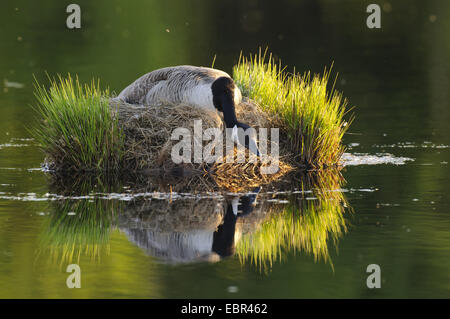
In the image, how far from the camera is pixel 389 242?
10250mm

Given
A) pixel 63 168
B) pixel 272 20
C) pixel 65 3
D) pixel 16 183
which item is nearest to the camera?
pixel 16 183

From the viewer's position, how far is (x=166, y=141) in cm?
1489

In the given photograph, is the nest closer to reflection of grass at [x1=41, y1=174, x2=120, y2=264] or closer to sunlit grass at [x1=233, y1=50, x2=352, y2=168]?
sunlit grass at [x1=233, y1=50, x2=352, y2=168]

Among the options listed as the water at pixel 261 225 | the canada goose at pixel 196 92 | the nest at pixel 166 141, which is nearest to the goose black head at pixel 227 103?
the canada goose at pixel 196 92

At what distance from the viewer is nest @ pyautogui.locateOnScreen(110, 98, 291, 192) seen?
14.7 metres

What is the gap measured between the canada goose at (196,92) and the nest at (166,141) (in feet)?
0.65

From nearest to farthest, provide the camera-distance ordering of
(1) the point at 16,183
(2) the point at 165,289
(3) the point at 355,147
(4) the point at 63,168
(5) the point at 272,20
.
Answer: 1. (2) the point at 165,289
2. (1) the point at 16,183
3. (4) the point at 63,168
4. (3) the point at 355,147
5. (5) the point at 272,20

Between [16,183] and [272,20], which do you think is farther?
[272,20]

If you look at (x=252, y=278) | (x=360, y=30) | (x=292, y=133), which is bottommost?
(x=252, y=278)

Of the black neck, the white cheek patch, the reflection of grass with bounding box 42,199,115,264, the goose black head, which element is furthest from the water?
Answer: the white cheek patch

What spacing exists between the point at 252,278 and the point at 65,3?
137 feet

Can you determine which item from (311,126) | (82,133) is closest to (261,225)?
(311,126)

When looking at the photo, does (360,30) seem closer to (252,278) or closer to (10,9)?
(10,9)

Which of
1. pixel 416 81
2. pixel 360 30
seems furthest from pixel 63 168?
pixel 360 30
